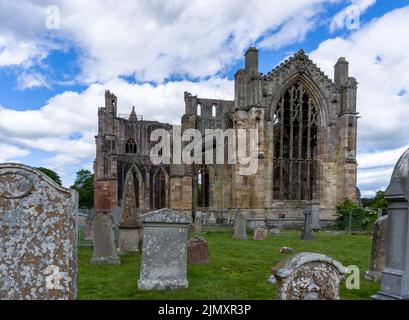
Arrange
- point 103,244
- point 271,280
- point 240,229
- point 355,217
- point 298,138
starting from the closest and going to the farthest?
1. point 271,280
2. point 103,244
3. point 240,229
4. point 355,217
5. point 298,138

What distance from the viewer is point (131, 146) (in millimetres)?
43344

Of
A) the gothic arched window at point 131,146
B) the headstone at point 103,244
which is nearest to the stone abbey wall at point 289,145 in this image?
the headstone at point 103,244

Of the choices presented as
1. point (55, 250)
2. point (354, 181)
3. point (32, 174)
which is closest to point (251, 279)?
point (55, 250)

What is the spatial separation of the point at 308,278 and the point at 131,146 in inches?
1591

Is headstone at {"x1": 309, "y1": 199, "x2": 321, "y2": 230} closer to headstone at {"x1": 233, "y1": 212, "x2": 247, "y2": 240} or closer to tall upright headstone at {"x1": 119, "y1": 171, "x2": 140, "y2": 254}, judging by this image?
headstone at {"x1": 233, "y1": 212, "x2": 247, "y2": 240}

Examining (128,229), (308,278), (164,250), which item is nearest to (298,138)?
(128,229)

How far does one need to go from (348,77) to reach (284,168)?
8.59 meters

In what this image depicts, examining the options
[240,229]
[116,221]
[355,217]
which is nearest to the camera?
[116,221]

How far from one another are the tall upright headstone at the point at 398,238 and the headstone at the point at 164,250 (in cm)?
362

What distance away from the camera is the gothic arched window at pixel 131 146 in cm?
4309

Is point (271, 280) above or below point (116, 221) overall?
below

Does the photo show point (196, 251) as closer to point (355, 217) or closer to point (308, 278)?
point (308, 278)

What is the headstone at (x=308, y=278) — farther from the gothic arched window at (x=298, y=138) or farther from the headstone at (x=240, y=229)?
the gothic arched window at (x=298, y=138)
